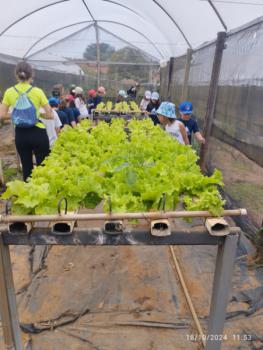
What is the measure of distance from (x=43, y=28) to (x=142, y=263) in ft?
41.8

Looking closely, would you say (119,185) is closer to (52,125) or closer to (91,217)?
(91,217)

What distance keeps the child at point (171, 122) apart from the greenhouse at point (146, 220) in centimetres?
2

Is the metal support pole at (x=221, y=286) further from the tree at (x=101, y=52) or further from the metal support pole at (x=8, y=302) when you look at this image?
the tree at (x=101, y=52)

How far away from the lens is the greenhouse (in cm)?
211

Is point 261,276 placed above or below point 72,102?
below

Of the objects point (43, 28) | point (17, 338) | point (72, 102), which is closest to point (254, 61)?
point (17, 338)

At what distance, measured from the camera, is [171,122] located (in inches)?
191

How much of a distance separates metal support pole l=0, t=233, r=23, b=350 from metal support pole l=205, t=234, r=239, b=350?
4.71 feet

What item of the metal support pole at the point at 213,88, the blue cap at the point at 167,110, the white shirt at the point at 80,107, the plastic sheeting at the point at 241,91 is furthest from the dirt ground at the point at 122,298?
the white shirt at the point at 80,107

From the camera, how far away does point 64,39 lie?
15.4 metres

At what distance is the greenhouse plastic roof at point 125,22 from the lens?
22.4 feet

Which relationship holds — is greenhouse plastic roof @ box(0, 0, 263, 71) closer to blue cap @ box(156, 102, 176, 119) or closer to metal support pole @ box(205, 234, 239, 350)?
blue cap @ box(156, 102, 176, 119)

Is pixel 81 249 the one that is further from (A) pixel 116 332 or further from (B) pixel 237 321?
(B) pixel 237 321

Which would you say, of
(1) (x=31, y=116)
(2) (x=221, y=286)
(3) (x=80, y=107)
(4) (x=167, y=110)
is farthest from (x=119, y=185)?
(3) (x=80, y=107)
